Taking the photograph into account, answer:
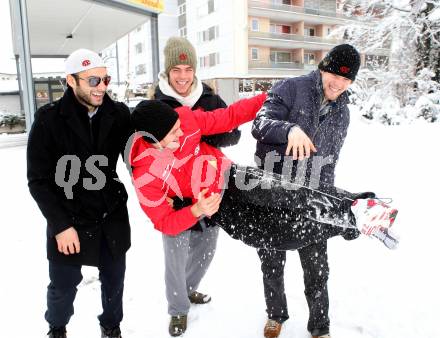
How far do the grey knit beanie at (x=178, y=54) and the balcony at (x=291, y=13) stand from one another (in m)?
30.3

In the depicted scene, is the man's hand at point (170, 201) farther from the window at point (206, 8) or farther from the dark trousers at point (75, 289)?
the window at point (206, 8)

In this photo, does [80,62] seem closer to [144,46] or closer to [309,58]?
[309,58]

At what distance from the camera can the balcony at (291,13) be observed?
100 ft

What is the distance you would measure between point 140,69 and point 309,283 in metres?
46.0

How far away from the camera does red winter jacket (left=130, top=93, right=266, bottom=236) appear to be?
227cm

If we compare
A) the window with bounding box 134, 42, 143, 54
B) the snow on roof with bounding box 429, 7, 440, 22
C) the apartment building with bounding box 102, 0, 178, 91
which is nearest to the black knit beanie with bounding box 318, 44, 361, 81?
A: the snow on roof with bounding box 429, 7, 440, 22

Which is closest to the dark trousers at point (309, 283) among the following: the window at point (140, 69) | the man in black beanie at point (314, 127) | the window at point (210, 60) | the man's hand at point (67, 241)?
the man in black beanie at point (314, 127)

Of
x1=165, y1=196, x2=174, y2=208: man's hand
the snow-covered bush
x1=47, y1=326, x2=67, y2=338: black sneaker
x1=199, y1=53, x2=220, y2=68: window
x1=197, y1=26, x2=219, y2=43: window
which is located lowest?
x1=47, y1=326, x2=67, y2=338: black sneaker

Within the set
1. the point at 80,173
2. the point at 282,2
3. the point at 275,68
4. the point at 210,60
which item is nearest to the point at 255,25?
the point at 275,68

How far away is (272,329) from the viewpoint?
257 centimetres

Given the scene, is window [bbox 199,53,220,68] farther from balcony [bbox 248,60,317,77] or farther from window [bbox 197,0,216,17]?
window [bbox 197,0,216,17]

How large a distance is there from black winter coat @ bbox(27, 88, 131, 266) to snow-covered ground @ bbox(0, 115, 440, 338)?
879 mm

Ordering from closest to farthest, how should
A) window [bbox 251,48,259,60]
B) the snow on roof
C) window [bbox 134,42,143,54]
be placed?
1. the snow on roof
2. window [bbox 251,48,259,60]
3. window [bbox 134,42,143,54]

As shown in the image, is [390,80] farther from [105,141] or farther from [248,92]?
[105,141]
